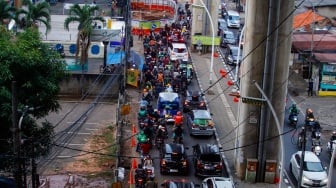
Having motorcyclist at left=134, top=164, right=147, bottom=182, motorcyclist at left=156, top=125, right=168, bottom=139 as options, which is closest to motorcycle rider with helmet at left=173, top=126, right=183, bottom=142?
motorcyclist at left=156, top=125, right=168, bottom=139

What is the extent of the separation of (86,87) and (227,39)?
18.9 meters

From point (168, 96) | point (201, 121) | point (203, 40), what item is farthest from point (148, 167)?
point (203, 40)

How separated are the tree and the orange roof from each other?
35431 mm

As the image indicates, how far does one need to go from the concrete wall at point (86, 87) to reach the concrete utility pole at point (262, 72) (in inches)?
551

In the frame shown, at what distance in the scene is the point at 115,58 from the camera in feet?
153

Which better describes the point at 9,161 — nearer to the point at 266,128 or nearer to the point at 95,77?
the point at 266,128

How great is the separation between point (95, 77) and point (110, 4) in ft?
111

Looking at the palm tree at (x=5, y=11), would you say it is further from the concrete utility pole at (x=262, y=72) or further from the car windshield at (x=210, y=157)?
the car windshield at (x=210, y=157)

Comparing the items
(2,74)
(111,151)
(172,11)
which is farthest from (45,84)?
(172,11)

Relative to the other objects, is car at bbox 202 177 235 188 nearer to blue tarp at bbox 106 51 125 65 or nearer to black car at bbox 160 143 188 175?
black car at bbox 160 143 188 175

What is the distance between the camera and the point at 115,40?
52750 mm

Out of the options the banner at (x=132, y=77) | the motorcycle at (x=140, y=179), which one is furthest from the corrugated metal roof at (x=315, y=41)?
the motorcycle at (x=140, y=179)

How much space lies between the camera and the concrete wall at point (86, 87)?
138 feet

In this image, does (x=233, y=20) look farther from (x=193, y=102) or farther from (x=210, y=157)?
(x=210, y=157)
